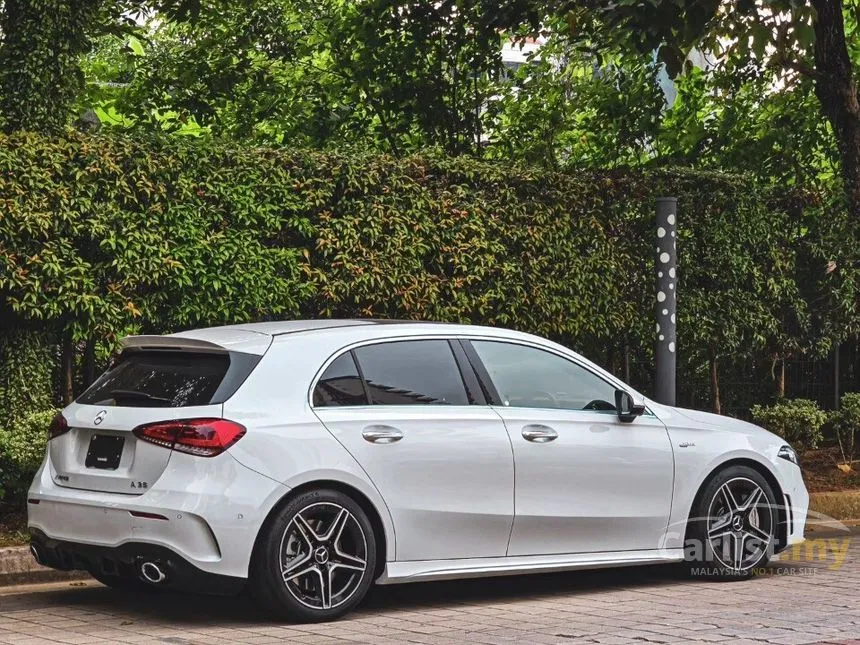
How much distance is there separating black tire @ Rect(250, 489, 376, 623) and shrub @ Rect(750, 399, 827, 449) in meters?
8.02

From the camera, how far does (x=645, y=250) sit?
14195 mm

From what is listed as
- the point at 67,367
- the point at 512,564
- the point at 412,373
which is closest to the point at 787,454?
the point at 512,564

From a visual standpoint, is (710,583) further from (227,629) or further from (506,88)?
(506,88)

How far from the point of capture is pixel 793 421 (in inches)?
579

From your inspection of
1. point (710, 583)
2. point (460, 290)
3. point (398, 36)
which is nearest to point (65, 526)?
point (710, 583)

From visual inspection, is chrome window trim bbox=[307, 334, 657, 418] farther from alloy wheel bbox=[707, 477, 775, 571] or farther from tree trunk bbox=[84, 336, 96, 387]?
tree trunk bbox=[84, 336, 96, 387]

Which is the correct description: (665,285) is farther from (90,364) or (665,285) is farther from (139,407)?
(139,407)

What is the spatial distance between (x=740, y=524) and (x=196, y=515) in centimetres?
367

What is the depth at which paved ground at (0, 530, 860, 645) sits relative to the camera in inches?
281

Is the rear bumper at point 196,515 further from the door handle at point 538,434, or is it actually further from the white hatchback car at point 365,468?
the door handle at point 538,434

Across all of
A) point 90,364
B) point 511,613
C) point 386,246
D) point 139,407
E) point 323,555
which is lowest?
point 511,613

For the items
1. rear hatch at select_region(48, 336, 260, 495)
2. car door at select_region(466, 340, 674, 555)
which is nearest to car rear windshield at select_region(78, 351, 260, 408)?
rear hatch at select_region(48, 336, 260, 495)

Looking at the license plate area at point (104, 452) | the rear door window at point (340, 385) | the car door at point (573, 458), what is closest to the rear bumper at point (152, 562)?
the license plate area at point (104, 452)

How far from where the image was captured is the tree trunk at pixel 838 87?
1474cm
